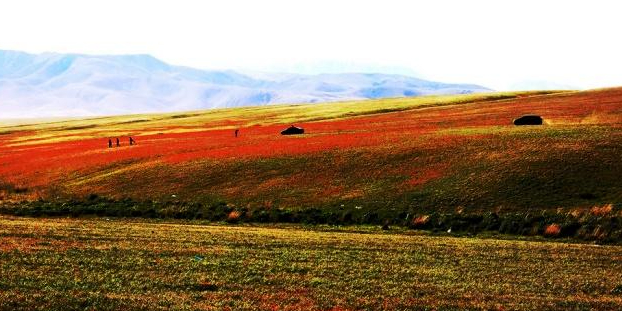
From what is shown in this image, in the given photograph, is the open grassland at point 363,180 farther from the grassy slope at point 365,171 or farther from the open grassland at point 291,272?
the open grassland at point 291,272

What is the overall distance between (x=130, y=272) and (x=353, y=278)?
8.45 meters

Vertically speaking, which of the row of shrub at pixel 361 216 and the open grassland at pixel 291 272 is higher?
the open grassland at pixel 291 272

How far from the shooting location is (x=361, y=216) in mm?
43219

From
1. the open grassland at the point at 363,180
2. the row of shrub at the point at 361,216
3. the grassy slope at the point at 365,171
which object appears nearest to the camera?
the row of shrub at the point at 361,216

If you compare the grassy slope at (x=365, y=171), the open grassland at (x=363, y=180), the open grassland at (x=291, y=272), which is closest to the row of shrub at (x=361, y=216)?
the open grassland at (x=363, y=180)

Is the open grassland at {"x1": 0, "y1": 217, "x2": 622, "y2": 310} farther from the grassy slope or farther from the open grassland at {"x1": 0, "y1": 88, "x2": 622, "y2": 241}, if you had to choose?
the grassy slope

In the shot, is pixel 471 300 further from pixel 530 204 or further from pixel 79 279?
pixel 530 204

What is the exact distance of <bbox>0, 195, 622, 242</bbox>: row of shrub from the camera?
37500 millimetres

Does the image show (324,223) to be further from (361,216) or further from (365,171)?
(365,171)

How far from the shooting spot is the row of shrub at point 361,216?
123 ft

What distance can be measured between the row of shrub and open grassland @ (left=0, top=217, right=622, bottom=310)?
14.2ft

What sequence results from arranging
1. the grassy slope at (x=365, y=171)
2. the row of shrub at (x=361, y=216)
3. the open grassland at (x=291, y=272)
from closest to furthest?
the open grassland at (x=291, y=272)
the row of shrub at (x=361, y=216)
the grassy slope at (x=365, y=171)

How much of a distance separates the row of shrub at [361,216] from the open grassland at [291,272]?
4333mm

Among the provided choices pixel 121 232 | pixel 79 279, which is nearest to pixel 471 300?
pixel 79 279
